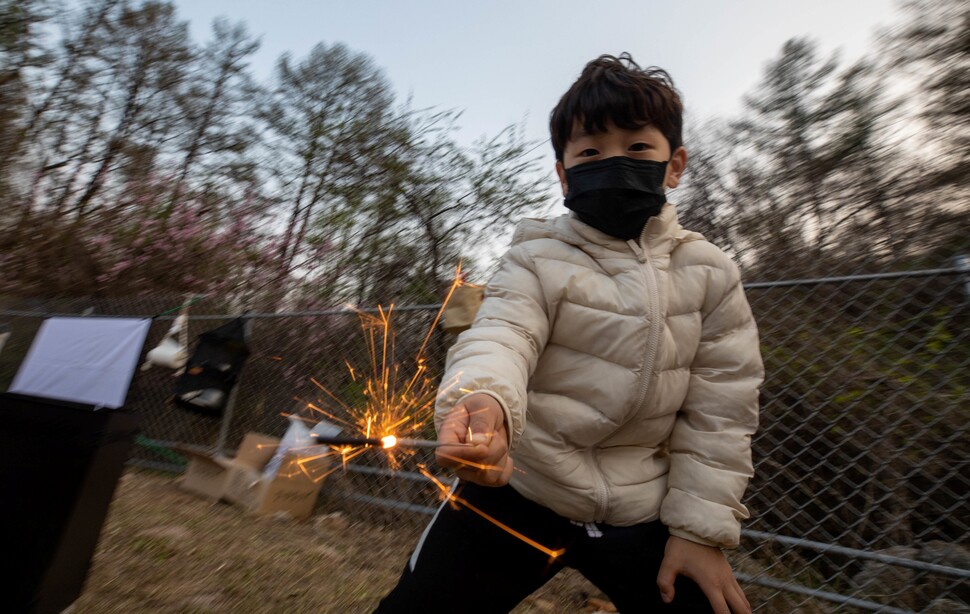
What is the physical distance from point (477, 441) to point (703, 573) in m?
0.80

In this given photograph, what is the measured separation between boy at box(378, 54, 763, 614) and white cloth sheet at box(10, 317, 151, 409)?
5.62m

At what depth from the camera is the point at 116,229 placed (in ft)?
32.8

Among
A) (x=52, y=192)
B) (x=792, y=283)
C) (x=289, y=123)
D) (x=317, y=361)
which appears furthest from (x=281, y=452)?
(x=52, y=192)

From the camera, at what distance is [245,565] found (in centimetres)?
315

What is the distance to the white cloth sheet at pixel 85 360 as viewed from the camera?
5.54 m

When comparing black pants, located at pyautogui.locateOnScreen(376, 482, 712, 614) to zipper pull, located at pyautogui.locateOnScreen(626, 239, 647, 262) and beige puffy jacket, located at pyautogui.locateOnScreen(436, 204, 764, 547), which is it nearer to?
beige puffy jacket, located at pyautogui.locateOnScreen(436, 204, 764, 547)

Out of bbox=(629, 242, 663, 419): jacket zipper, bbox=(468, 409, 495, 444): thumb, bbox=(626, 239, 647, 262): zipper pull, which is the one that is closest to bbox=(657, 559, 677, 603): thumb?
bbox=(629, 242, 663, 419): jacket zipper

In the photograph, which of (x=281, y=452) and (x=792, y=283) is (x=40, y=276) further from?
(x=792, y=283)

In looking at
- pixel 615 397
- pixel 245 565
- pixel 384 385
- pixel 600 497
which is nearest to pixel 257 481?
pixel 245 565

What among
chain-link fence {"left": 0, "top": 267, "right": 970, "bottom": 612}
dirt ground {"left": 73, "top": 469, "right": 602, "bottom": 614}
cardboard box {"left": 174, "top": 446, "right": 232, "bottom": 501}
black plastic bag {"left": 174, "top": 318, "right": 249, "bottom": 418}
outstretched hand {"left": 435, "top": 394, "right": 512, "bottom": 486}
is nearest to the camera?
outstretched hand {"left": 435, "top": 394, "right": 512, "bottom": 486}

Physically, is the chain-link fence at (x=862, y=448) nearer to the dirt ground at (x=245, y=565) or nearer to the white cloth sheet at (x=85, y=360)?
the dirt ground at (x=245, y=565)

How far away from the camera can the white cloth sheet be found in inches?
218

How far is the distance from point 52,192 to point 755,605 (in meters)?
14.1

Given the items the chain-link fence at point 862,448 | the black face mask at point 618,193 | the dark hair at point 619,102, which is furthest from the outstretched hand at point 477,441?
the chain-link fence at point 862,448
